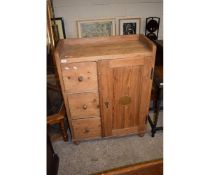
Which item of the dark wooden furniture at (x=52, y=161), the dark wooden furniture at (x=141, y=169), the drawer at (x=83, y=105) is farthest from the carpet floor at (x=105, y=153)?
the dark wooden furniture at (x=141, y=169)

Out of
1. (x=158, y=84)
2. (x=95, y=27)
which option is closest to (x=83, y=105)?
(x=158, y=84)

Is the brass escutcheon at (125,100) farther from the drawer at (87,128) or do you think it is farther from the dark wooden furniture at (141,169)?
the dark wooden furniture at (141,169)

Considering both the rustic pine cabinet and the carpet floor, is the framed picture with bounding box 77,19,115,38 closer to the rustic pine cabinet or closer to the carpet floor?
the rustic pine cabinet

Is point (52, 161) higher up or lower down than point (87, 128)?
lower down

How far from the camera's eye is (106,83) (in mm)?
1354

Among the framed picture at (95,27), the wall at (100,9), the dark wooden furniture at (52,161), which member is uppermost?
the wall at (100,9)

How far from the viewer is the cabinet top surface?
4.07 ft

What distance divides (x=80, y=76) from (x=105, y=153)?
0.79 meters

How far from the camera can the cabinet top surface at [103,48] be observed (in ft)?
4.07

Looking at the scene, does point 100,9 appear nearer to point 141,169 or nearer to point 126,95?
point 126,95

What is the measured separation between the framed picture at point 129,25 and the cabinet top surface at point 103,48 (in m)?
0.61

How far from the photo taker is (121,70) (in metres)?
1.31
